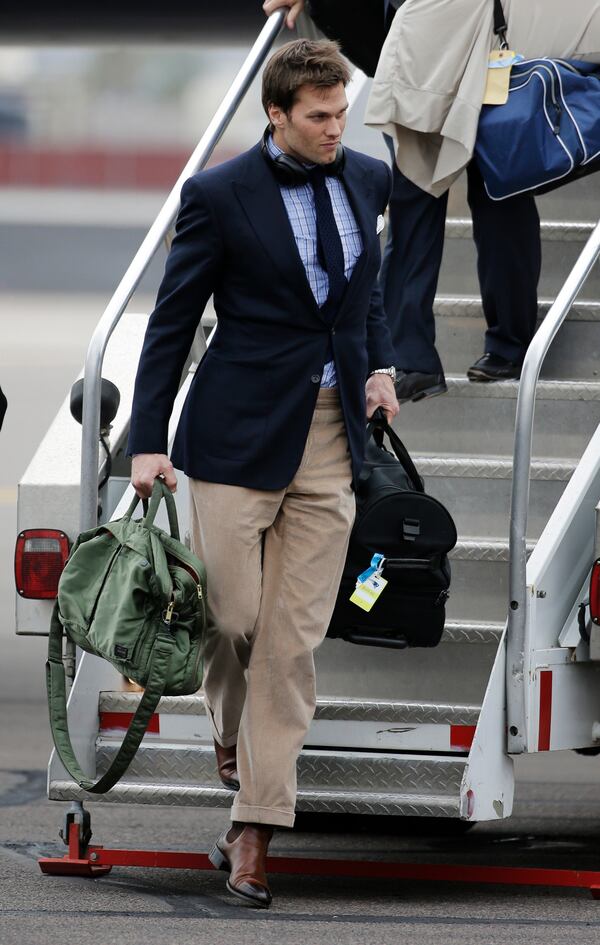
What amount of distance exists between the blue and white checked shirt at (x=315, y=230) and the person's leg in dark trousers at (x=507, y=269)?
1099mm

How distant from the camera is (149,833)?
5527 mm

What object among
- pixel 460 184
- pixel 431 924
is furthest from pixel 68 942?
pixel 460 184

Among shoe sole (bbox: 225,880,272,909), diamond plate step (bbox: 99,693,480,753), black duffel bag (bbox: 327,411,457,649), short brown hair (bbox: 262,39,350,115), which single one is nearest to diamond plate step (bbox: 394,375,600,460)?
black duffel bag (bbox: 327,411,457,649)

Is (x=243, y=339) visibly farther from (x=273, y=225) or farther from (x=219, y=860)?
(x=219, y=860)

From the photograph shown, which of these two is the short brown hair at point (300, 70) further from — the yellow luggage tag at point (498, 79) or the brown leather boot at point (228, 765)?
the brown leather boot at point (228, 765)

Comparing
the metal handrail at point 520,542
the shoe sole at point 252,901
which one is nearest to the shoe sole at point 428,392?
the metal handrail at point 520,542

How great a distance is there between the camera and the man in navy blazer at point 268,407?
414 centimetres

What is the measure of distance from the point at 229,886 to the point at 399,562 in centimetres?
87

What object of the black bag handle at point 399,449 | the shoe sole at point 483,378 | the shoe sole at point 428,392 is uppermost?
the shoe sole at point 483,378

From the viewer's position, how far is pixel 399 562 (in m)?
4.24

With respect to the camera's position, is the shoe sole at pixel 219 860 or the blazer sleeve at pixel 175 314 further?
the shoe sole at pixel 219 860

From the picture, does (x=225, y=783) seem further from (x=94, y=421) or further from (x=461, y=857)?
(x=461, y=857)

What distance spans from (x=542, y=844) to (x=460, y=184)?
2.30 m

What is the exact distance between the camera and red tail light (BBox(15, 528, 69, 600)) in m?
4.71
